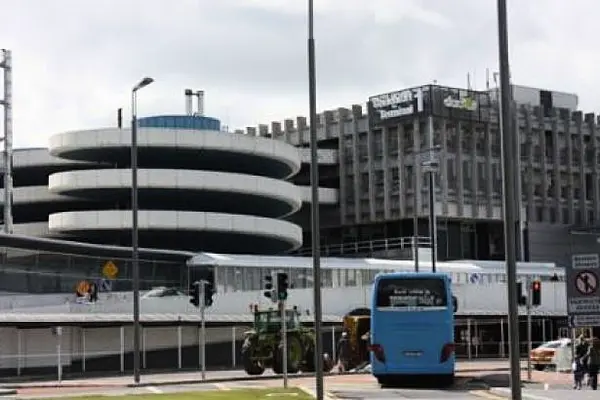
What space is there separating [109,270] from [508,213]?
54.5m

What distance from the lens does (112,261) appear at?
7175cm

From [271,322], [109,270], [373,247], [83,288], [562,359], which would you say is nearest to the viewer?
[271,322]

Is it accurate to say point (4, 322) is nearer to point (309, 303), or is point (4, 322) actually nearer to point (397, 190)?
point (309, 303)

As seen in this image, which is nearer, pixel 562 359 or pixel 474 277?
pixel 562 359

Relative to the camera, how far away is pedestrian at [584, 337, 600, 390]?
3312cm

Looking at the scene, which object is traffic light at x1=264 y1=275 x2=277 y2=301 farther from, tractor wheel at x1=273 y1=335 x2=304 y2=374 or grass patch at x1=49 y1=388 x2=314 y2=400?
tractor wheel at x1=273 y1=335 x2=304 y2=374

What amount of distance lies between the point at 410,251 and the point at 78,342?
53.2m

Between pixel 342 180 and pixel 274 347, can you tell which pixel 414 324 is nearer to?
pixel 274 347

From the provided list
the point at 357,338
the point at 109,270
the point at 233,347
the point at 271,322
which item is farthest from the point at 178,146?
the point at 271,322

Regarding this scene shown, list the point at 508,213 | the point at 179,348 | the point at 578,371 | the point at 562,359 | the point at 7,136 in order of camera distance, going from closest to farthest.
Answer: the point at 508,213, the point at 578,371, the point at 562,359, the point at 179,348, the point at 7,136

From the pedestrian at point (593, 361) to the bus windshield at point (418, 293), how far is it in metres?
4.23

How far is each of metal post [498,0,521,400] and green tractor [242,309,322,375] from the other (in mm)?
27674

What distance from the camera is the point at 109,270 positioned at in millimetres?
70625

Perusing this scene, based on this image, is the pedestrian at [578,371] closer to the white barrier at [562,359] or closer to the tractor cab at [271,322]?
the white barrier at [562,359]
